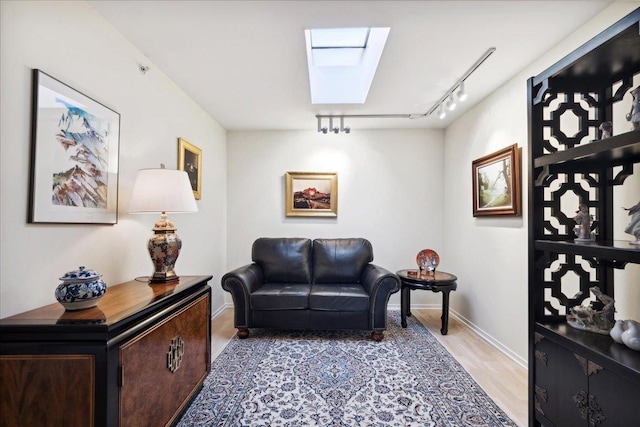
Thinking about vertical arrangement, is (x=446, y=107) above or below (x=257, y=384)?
above

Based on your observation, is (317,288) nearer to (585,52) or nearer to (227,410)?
(227,410)

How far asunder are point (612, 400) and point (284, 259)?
2.86 metres

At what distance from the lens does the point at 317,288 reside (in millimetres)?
3152

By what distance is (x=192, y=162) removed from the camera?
3.04m

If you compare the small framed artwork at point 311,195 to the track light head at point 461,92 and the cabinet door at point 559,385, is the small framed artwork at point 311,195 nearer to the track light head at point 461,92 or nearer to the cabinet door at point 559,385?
the track light head at point 461,92

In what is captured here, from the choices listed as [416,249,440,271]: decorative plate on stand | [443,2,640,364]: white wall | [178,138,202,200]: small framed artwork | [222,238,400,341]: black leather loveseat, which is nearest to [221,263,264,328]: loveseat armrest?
[222,238,400,341]: black leather loveseat

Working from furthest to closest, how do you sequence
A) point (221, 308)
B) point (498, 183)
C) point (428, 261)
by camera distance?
point (221, 308) → point (428, 261) → point (498, 183)

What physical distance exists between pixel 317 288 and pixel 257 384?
3.91 ft

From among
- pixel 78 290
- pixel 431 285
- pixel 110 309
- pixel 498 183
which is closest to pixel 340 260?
pixel 431 285

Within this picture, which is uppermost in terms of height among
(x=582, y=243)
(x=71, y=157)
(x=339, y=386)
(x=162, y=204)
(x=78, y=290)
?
(x=71, y=157)

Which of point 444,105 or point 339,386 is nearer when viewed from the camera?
point 339,386

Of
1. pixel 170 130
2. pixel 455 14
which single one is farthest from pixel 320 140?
pixel 455 14

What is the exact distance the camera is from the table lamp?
6.01 feet

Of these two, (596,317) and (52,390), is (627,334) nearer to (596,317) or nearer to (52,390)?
(596,317)
